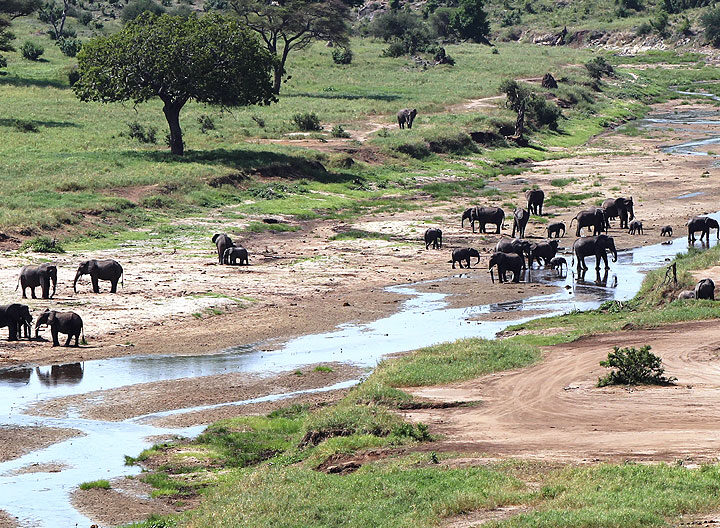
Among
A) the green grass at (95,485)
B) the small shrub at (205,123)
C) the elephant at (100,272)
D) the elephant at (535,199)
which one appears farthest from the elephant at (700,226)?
the green grass at (95,485)

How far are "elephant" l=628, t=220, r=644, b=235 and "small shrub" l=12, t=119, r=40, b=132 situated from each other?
3510cm

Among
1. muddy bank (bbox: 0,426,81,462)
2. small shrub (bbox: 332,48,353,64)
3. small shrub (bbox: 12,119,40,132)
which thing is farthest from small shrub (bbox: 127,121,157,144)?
small shrub (bbox: 332,48,353,64)

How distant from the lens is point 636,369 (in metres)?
22.9

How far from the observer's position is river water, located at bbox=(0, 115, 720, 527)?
19.5 meters

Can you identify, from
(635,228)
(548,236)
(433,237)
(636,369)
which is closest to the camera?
(636,369)

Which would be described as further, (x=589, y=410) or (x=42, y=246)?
(x=42, y=246)

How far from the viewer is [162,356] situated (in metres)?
29.6

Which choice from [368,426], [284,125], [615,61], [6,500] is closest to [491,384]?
[368,426]

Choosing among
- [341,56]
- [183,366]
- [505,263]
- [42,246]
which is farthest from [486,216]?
[341,56]

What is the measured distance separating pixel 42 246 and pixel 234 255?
6.91 metres

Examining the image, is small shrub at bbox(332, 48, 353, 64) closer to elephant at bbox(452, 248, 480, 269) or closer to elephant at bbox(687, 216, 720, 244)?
elephant at bbox(687, 216, 720, 244)

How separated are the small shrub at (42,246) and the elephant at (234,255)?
19.4 feet

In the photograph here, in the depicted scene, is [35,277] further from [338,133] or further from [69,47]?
[69,47]

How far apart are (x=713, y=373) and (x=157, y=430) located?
463 inches
